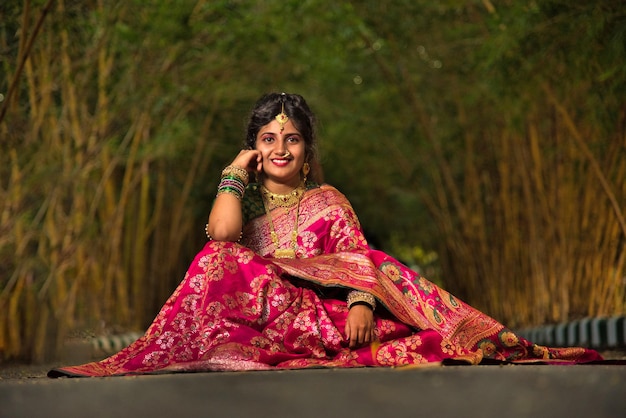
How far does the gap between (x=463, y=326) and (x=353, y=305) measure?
430 mm

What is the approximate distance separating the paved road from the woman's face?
1100 mm

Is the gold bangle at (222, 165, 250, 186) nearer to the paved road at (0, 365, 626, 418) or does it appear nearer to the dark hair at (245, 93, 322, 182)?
the dark hair at (245, 93, 322, 182)

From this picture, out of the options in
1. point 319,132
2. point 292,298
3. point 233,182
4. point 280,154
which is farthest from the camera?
point 319,132

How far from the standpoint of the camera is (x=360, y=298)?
319cm

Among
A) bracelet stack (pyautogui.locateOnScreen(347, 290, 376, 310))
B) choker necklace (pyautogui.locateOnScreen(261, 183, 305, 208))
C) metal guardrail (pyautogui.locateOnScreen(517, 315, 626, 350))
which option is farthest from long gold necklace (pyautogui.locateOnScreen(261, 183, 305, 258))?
metal guardrail (pyautogui.locateOnScreen(517, 315, 626, 350))

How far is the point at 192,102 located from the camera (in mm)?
9312

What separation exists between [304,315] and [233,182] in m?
0.51

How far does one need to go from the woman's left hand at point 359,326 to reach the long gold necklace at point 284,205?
0.40 m

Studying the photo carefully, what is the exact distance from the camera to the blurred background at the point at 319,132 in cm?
584

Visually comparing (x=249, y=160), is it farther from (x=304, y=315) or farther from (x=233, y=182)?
(x=304, y=315)

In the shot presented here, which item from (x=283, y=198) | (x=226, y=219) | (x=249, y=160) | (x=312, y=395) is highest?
(x=249, y=160)

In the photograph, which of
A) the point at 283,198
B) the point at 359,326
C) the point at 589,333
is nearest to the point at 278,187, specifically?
the point at 283,198

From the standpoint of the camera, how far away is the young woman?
3.04m

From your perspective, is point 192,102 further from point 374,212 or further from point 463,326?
point 374,212
